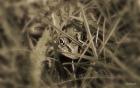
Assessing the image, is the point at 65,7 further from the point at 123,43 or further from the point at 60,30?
the point at 123,43

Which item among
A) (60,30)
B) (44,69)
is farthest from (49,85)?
(60,30)

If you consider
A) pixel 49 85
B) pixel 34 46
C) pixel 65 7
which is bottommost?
pixel 49 85

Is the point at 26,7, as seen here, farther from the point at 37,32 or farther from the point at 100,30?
the point at 100,30

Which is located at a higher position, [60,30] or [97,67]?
[60,30]

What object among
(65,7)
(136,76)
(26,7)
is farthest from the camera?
(65,7)

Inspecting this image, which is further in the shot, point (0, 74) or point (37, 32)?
point (37, 32)

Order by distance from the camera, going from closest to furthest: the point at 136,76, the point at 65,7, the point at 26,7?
the point at 136,76 → the point at 26,7 → the point at 65,7
